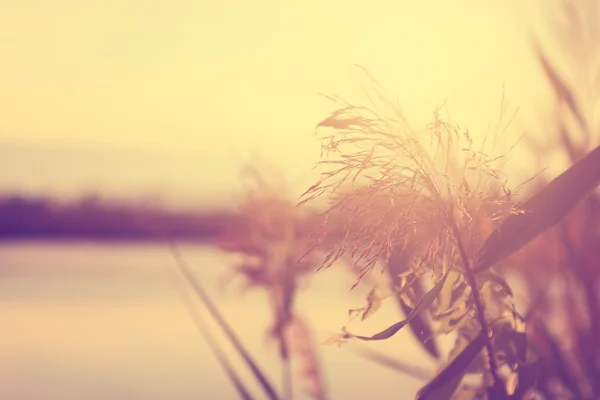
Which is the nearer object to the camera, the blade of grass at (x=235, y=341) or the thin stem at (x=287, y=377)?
the blade of grass at (x=235, y=341)

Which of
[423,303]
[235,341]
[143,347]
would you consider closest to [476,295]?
[423,303]

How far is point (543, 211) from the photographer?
1.78 ft

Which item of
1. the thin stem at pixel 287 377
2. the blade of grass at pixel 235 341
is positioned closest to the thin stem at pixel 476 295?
the blade of grass at pixel 235 341

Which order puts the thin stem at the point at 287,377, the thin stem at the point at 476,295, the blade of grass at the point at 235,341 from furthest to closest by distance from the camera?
1. the thin stem at the point at 287,377
2. the blade of grass at the point at 235,341
3. the thin stem at the point at 476,295

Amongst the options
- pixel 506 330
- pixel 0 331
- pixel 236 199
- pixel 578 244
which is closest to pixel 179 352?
pixel 0 331

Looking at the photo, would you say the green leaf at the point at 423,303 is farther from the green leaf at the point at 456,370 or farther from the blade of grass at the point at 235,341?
the blade of grass at the point at 235,341

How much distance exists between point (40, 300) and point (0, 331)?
0.91m

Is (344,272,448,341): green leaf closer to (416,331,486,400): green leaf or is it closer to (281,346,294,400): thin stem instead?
(416,331,486,400): green leaf

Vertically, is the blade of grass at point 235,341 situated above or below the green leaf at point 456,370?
above

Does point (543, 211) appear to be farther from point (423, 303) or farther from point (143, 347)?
point (143, 347)

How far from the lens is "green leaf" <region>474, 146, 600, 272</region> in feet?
1.74

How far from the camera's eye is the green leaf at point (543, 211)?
531 millimetres

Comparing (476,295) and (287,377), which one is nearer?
(476,295)

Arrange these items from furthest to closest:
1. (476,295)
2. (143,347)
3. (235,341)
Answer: (143,347) → (235,341) → (476,295)
